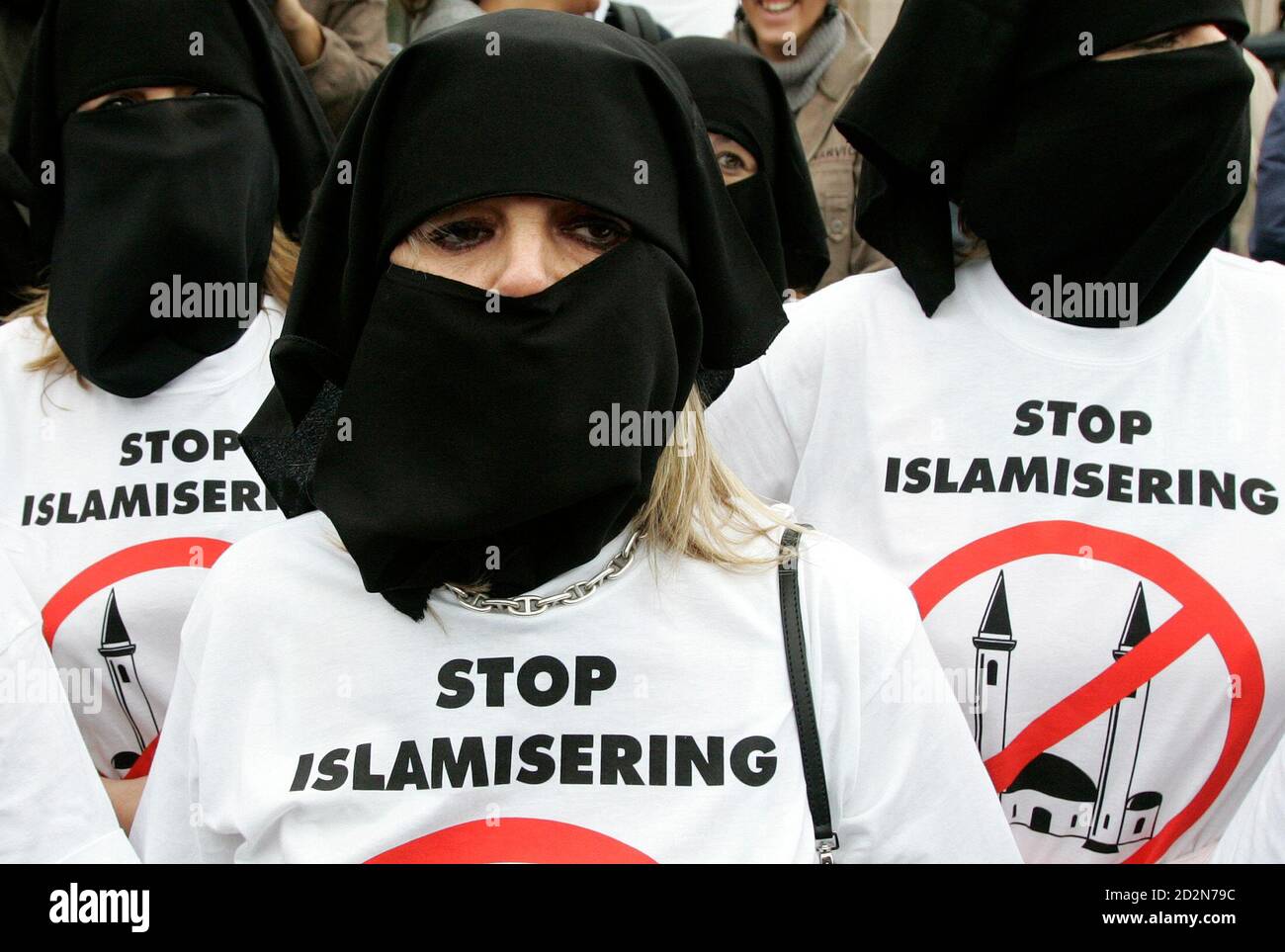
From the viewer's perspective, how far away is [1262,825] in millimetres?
1994

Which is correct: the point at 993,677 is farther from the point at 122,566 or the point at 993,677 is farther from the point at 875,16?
the point at 875,16

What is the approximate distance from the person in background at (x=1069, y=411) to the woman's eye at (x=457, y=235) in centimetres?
89

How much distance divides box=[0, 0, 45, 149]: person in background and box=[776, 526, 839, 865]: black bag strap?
10.3 ft

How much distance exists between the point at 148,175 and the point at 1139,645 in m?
2.23

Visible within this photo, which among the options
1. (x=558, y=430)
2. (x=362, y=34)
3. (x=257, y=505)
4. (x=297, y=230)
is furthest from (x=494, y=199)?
(x=362, y=34)

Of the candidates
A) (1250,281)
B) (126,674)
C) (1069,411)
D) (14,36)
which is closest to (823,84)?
(1250,281)

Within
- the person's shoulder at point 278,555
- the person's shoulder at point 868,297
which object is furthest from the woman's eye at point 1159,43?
the person's shoulder at point 278,555

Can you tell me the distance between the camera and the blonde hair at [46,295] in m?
2.86

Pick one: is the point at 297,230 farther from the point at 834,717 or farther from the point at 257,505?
the point at 834,717

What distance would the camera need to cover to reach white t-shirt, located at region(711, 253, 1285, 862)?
2.31m

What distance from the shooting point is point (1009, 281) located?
103 inches

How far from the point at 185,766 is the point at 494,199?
99cm

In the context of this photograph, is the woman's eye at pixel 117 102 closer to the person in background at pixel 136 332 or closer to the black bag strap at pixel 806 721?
the person in background at pixel 136 332

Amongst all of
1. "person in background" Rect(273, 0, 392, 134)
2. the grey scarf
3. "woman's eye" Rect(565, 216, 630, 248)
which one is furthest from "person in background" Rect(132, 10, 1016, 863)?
the grey scarf
